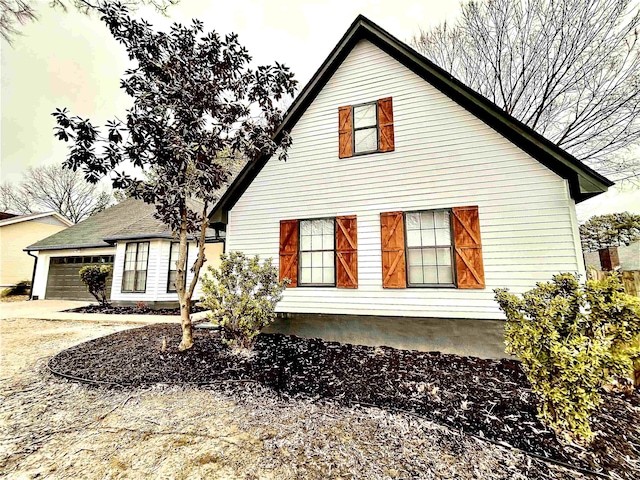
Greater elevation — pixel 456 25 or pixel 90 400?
pixel 456 25

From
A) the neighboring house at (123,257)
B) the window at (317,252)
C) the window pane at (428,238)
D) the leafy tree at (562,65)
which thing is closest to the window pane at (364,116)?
the window at (317,252)

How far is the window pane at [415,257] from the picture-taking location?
5934 millimetres

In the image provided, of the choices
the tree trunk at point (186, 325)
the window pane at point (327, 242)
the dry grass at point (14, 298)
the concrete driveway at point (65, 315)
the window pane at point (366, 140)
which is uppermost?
the window pane at point (366, 140)

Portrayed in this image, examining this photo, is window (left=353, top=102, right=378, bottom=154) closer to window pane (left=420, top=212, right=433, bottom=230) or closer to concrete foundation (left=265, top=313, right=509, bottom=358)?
window pane (left=420, top=212, right=433, bottom=230)

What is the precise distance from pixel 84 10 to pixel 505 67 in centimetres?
1226

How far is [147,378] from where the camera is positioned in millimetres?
4480

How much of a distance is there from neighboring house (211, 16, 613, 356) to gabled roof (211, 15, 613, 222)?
3cm

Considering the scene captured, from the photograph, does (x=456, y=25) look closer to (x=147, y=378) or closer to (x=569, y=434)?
(x=569, y=434)

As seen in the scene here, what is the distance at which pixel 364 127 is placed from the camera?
22.0ft

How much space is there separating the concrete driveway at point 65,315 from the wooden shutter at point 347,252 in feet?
19.6

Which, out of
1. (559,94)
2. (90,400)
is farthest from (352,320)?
(559,94)

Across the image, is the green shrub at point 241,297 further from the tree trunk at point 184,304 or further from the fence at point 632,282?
the fence at point 632,282

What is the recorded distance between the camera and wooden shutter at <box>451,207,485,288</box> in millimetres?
5426

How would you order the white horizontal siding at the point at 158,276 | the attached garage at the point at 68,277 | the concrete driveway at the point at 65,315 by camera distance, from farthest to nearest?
the attached garage at the point at 68,277 → the white horizontal siding at the point at 158,276 → the concrete driveway at the point at 65,315
